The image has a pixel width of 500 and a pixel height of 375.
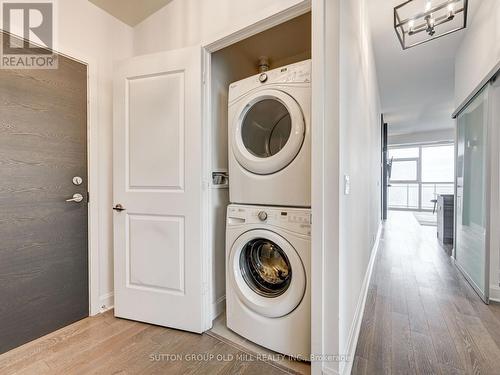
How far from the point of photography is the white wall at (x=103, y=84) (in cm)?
182

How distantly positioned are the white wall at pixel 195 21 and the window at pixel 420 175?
7916 millimetres

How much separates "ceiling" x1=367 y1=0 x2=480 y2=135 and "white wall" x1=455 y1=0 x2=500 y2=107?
4.7 inches

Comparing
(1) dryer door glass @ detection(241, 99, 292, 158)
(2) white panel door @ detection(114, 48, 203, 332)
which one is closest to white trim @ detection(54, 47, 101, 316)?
(2) white panel door @ detection(114, 48, 203, 332)

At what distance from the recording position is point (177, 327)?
1.68 metres

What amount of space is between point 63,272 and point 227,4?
2.09m

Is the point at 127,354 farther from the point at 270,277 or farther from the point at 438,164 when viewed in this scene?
the point at 438,164

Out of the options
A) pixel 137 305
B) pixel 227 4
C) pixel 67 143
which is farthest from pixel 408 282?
pixel 67 143

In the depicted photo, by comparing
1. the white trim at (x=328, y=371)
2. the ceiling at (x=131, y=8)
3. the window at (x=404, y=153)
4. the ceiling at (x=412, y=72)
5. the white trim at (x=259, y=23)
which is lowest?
the white trim at (x=328, y=371)

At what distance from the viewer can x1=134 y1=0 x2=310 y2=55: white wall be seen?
1442 millimetres

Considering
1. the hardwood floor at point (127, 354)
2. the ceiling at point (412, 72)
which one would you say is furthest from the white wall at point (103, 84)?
the ceiling at point (412, 72)

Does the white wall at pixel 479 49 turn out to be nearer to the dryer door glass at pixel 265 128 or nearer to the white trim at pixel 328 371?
the dryer door glass at pixel 265 128

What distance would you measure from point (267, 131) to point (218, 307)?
4.47 ft

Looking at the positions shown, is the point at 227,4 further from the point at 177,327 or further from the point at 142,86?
the point at 177,327

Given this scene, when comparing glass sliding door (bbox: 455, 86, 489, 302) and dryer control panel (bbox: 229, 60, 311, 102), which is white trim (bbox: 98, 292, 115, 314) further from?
glass sliding door (bbox: 455, 86, 489, 302)
